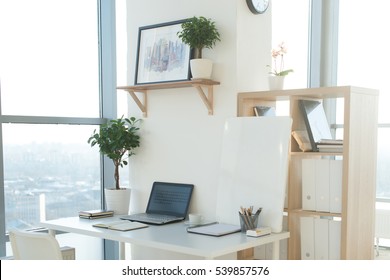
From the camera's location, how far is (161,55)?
337cm

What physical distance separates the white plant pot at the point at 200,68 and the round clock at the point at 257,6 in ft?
1.41

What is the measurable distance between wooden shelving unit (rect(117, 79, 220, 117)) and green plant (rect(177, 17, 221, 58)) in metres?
0.22

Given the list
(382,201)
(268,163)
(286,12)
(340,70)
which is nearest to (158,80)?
(268,163)

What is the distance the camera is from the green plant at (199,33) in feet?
9.90

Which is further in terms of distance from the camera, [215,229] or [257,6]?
[257,6]

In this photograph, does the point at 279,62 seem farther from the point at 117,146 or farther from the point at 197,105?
the point at 117,146

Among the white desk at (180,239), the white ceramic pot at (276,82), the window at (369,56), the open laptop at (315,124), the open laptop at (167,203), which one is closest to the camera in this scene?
the white desk at (180,239)

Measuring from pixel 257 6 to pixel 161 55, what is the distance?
70 cm

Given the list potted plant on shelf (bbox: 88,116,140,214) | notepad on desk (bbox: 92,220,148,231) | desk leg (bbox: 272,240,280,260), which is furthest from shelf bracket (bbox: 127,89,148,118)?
desk leg (bbox: 272,240,280,260)

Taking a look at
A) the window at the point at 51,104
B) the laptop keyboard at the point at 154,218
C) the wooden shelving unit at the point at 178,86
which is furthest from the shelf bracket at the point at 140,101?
the laptop keyboard at the point at 154,218

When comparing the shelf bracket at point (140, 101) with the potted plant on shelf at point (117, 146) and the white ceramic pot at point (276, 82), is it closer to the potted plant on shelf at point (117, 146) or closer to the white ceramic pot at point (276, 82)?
the potted plant on shelf at point (117, 146)

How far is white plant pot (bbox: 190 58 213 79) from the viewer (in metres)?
3.05

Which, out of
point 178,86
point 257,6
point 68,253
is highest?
point 257,6

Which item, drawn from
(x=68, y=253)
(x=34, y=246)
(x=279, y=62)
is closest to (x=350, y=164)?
(x=279, y=62)
